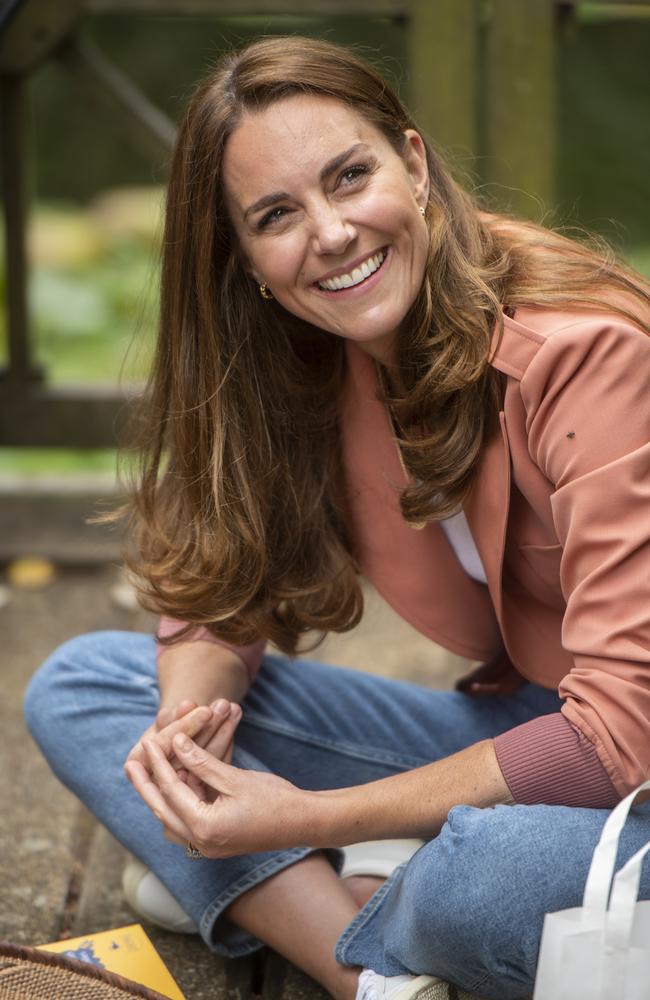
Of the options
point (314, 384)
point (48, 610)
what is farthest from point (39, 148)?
point (314, 384)

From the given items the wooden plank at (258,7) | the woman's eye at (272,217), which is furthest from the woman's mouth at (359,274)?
the wooden plank at (258,7)

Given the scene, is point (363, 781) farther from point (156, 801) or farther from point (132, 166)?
point (132, 166)

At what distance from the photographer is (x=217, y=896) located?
6.11 feet

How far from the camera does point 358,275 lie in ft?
5.65

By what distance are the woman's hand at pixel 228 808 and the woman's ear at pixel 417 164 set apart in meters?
0.78

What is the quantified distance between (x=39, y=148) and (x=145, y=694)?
13.1ft

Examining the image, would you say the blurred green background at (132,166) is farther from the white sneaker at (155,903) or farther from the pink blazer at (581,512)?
the pink blazer at (581,512)

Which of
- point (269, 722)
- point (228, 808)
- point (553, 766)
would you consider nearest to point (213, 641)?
point (269, 722)

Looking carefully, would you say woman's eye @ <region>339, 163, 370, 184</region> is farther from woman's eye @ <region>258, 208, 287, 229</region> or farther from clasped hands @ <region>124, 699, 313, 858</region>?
clasped hands @ <region>124, 699, 313, 858</region>

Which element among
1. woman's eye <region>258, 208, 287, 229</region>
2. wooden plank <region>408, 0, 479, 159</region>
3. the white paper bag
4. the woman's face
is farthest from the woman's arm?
wooden plank <region>408, 0, 479, 159</region>

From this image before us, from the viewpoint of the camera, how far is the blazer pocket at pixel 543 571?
1.72 m

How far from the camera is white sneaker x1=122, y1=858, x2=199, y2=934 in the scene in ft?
6.48

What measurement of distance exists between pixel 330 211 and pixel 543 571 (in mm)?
538

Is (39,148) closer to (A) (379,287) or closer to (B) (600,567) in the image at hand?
(A) (379,287)
